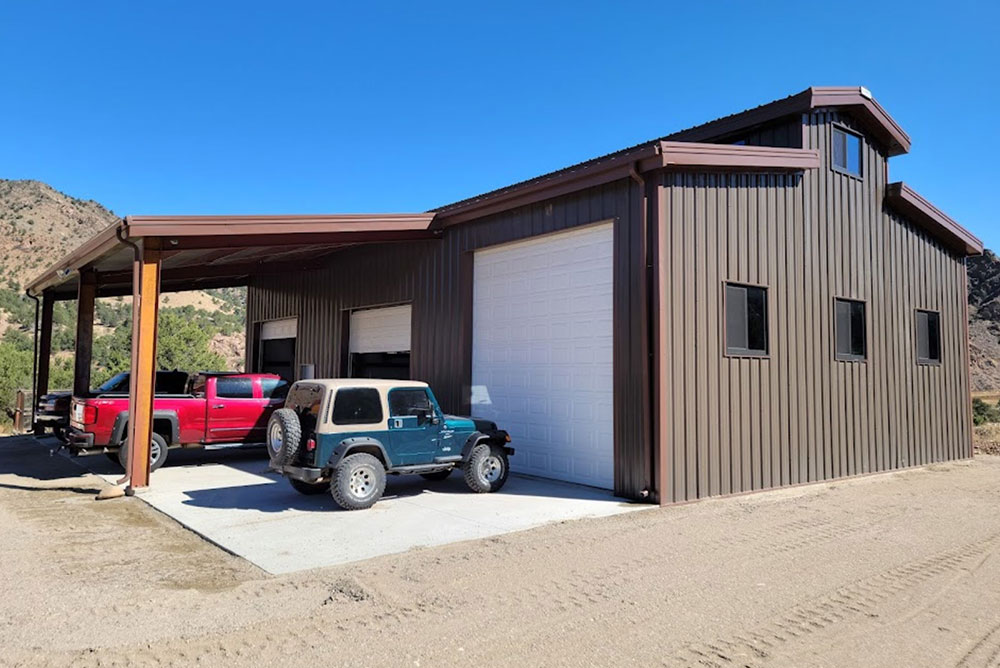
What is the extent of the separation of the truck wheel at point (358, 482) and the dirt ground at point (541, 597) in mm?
1471

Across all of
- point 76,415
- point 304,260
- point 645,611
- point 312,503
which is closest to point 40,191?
point 304,260

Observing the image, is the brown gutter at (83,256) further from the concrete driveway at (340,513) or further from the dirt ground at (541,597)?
the dirt ground at (541,597)

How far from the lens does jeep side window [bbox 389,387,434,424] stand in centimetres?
902

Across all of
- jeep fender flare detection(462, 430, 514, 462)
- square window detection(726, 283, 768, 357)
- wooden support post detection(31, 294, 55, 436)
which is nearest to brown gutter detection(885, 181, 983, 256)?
square window detection(726, 283, 768, 357)

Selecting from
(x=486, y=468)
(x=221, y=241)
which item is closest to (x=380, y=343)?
(x=221, y=241)

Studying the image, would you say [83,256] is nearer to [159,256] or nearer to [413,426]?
[159,256]

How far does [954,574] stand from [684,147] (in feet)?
19.6

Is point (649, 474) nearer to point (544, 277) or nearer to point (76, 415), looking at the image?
point (544, 277)

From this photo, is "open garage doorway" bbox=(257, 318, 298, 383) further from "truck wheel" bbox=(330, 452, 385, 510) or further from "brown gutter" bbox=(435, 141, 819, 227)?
"truck wheel" bbox=(330, 452, 385, 510)

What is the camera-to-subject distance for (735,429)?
32.8 ft

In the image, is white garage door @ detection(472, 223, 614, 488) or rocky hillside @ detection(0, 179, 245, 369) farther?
rocky hillside @ detection(0, 179, 245, 369)

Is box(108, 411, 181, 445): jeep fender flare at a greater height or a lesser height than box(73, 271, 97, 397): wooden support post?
lesser

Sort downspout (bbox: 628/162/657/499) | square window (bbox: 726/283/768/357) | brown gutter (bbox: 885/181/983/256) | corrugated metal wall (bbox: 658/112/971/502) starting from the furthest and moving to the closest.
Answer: brown gutter (bbox: 885/181/983/256) < square window (bbox: 726/283/768/357) < corrugated metal wall (bbox: 658/112/971/502) < downspout (bbox: 628/162/657/499)

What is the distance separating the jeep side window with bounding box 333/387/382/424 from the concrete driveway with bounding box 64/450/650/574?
1.12m
